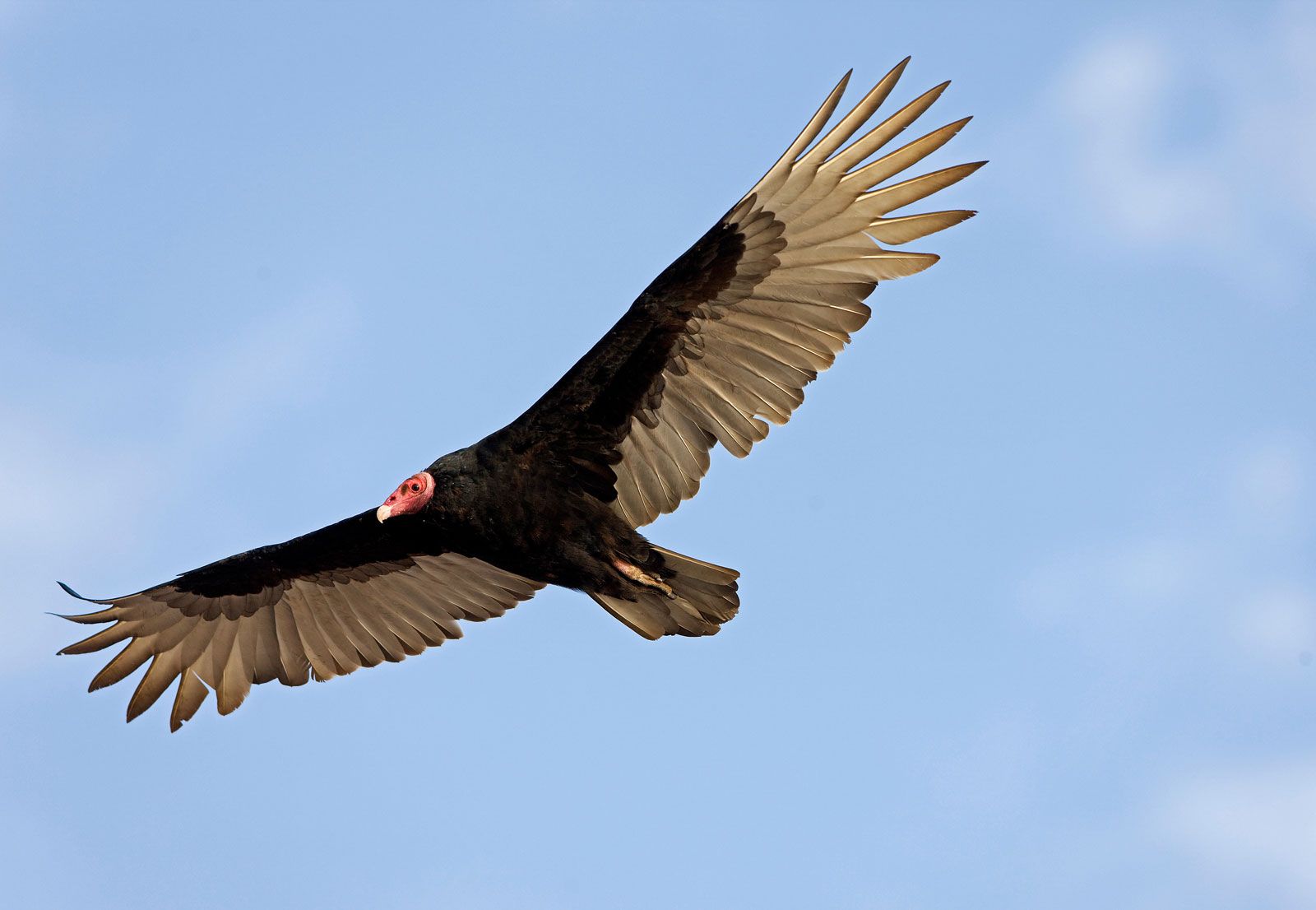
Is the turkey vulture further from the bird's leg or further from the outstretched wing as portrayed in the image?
the outstretched wing

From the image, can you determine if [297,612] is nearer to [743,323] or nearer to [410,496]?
[410,496]

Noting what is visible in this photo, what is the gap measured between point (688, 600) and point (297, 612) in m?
2.24

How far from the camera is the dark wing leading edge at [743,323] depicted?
6109 millimetres

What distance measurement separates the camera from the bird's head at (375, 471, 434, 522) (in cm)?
634

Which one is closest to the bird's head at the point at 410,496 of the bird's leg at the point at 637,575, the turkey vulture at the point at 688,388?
the turkey vulture at the point at 688,388

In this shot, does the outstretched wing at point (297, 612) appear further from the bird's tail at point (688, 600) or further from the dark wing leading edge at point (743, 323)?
the dark wing leading edge at point (743, 323)

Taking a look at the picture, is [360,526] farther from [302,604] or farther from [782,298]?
[782,298]

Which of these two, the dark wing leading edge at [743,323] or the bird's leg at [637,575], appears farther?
the bird's leg at [637,575]

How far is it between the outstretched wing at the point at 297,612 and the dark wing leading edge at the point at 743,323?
1113 millimetres

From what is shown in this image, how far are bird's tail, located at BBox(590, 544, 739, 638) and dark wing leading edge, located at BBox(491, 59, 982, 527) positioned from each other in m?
0.28

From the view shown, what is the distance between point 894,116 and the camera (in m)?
Result: 5.93

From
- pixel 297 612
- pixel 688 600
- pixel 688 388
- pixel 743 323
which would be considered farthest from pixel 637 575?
pixel 297 612

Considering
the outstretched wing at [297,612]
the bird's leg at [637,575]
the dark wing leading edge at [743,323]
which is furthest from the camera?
the outstretched wing at [297,612]

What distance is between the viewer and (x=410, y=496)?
6.36m
